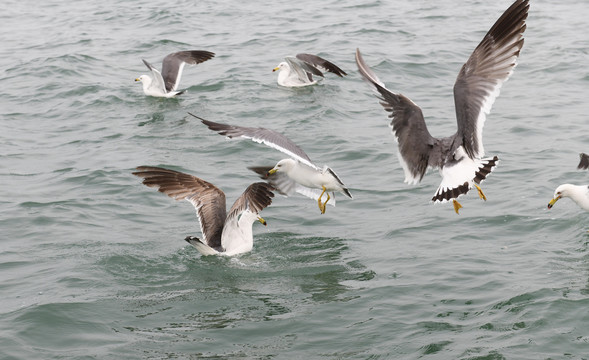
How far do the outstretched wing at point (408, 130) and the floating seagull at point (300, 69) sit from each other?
672 cm

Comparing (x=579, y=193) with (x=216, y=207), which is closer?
(x=579, y=193)

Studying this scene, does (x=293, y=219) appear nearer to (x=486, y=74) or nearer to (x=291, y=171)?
(x=291, y=171)

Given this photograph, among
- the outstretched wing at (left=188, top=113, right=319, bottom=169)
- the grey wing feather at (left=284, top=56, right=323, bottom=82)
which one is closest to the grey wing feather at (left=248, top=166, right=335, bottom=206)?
the outstretched wing at (left=188, top=113, right=319, bottom=169)

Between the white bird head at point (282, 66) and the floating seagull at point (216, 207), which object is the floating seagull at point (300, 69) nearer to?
the white bird head at point (282, 66)

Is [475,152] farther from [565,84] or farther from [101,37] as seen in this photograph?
[101,37]

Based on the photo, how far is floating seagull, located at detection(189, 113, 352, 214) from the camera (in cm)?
828

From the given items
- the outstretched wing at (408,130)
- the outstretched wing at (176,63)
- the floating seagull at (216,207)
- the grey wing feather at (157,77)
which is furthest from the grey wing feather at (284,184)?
the outstretched wing at (176,63)

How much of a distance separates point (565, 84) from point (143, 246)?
8.13m

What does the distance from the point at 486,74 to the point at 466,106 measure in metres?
0.41

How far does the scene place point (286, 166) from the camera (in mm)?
9406

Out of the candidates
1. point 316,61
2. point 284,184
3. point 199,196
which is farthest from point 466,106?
point 316,61

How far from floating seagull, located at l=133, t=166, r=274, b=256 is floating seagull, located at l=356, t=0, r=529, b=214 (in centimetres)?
151

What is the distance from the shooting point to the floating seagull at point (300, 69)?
50.1 ft

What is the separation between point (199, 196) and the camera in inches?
367
